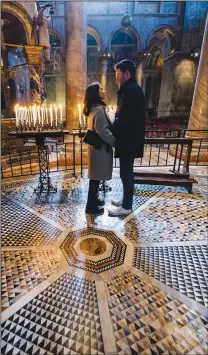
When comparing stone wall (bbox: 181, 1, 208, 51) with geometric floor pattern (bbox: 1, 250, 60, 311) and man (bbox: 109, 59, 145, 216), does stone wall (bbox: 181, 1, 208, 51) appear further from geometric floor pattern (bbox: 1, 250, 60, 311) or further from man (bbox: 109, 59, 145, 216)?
geometric floor pattern (bbox: 1, 250, 60, 311)

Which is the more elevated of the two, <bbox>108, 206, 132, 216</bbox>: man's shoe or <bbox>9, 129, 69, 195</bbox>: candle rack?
<bbox>9, 129, 69, 195</bbox>: candle rack

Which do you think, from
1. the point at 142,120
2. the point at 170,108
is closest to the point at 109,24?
the point at 170,108

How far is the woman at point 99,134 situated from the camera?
2838 mm

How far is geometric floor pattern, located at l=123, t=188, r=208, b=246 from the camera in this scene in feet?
9.73

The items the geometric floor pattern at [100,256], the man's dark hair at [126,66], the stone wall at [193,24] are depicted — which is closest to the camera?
the geometric floor pattern at [100,256]

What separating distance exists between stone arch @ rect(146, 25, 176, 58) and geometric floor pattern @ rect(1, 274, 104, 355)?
21153mm

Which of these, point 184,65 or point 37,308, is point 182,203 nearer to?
point 37,308

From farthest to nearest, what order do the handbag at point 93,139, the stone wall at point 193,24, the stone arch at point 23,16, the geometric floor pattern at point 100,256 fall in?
the stone wall at point 193,24 < the stone arch at point 23,16 < the handbag at point 93,139 < the geometric floor pattern at point 100,256

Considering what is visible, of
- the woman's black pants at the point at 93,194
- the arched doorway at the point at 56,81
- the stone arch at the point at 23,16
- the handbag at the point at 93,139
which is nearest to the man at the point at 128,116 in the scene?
the handbag at the point at 93,139

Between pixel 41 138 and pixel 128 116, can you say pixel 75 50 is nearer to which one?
pixel 41 138

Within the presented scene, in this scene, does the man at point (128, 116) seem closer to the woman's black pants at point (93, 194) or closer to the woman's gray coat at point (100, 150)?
the woman's gray coat at point (100, 150)

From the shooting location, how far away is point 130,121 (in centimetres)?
287

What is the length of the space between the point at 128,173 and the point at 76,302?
1.87 m

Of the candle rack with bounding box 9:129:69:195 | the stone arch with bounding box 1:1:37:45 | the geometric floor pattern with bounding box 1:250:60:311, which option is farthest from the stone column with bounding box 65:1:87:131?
the geometric floor pattern with bounding box 1:250:60:311
